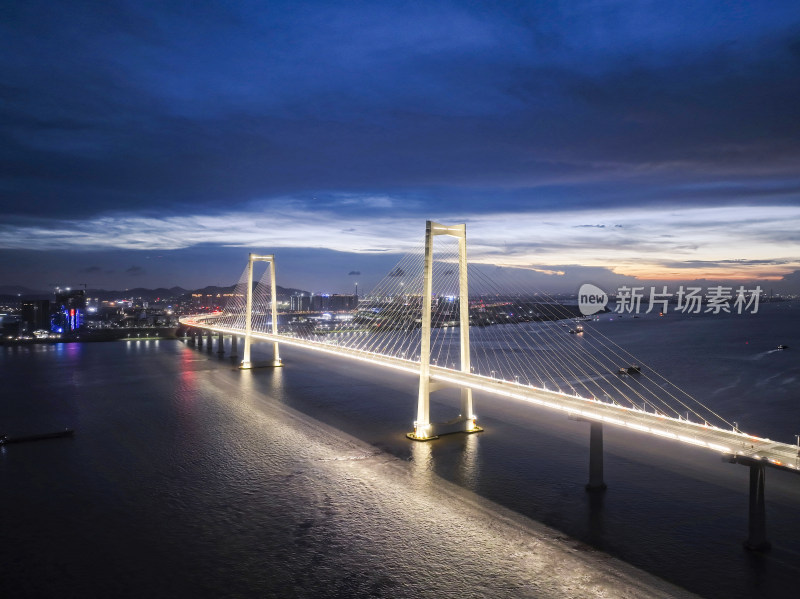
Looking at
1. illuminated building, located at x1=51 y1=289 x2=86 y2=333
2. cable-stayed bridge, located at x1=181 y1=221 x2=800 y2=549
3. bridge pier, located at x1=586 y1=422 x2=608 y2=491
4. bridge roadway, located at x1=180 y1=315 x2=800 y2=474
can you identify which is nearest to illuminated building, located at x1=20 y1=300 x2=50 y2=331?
illuminated building, located at x1=51 y1=289 x2=86 y2=333

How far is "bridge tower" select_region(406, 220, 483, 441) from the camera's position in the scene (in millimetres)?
21497

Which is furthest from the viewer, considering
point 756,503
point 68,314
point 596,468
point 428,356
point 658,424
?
point 68,314

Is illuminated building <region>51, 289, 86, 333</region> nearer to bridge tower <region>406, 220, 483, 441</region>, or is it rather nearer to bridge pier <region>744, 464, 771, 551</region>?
bridge tower <region>406, 220, 483, 441</region>

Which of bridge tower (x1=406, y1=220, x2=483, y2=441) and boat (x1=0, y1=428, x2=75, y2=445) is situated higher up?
bridge tower (x1=406, y1=220, x2=483, y2=441)

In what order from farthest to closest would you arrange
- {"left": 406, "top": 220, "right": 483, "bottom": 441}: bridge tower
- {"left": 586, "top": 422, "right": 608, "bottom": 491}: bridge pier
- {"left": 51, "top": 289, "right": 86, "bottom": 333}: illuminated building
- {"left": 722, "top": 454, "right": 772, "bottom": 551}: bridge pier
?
{"left": 51, "top": 289, "right": 86, "bottom": 333}: illuminated building, {"left": 406, "top": 220, "right": 483, "bottom": 441}: bridge tower, {"left": 586, "top": 422, "right": 608, "bottom": 491}: bridge pier, {"left": 722, "top": 454, "right": 772, "bottom": 551}: bridge pier

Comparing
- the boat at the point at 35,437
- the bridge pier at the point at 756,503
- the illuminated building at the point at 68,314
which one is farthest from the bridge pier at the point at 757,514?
the illuminated building at the point at 68,314

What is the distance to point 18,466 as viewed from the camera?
766 inches

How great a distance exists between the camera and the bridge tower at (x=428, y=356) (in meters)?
21.5

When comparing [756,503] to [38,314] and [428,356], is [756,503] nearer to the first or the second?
[428,356]

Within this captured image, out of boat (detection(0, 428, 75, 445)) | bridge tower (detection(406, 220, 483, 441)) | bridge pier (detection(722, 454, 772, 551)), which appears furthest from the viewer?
boat (detection(0, 428, 75, 445))

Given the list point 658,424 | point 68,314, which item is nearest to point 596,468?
point 658,424

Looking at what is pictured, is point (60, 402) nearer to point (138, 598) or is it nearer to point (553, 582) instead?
point (138, 598)

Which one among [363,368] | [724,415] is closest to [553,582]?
[724,415]

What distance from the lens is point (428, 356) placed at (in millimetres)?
20609
